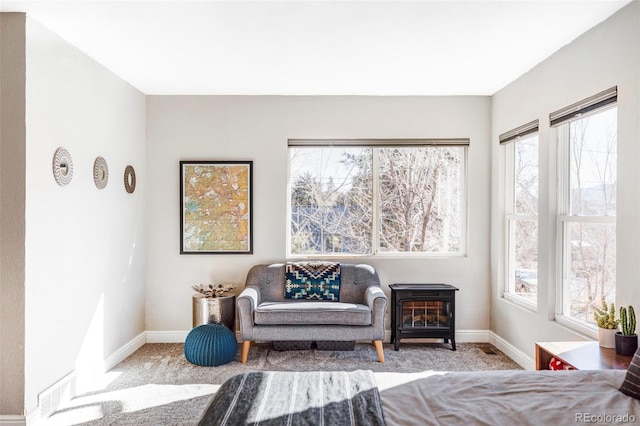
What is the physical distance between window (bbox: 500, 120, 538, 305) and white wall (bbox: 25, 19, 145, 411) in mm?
3707

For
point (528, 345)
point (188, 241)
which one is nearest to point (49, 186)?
point (188, 241)

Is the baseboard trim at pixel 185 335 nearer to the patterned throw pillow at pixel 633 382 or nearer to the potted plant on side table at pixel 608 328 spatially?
the potted plant on side table at pixel 608 328

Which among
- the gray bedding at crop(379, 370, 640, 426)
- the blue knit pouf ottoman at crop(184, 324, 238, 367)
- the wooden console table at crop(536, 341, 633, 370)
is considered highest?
the gray bedding at crop(379, 370, 640, 426)

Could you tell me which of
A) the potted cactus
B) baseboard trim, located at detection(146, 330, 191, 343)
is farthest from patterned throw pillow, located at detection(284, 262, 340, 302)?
the potted cactus

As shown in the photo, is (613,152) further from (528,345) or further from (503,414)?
(503,414)

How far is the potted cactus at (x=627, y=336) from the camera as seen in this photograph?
7.72 ft

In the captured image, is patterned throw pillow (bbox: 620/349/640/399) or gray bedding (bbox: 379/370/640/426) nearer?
gray bedding (bbox: 379/370/640/426)

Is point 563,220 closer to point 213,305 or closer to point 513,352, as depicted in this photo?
point 513,352

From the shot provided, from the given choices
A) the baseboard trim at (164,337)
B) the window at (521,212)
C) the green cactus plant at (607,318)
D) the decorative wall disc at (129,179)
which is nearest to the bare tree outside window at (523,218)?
the window at (521,212)

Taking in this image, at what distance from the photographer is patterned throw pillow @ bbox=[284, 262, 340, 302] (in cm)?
421

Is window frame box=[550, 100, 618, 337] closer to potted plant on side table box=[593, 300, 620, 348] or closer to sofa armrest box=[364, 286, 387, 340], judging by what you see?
potted plant on side table box=[593, 300, 620, 348]

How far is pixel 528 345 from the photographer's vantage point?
3.71 meters

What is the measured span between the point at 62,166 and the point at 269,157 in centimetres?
205

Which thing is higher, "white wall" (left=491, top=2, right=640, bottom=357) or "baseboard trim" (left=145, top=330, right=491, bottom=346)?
"white wall" (left=491, top=2, right=640, bottom=357)
